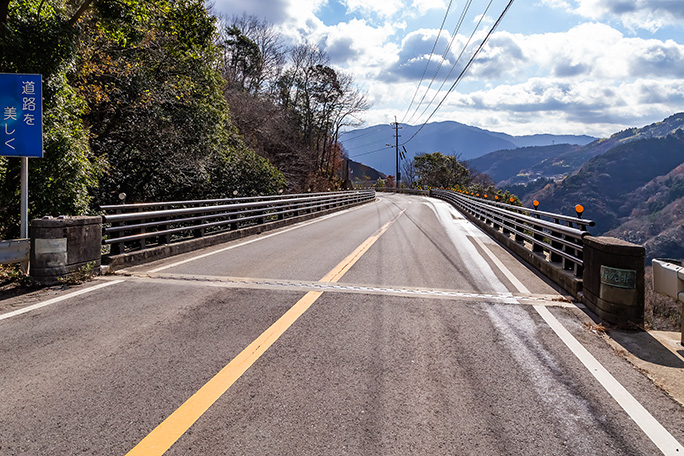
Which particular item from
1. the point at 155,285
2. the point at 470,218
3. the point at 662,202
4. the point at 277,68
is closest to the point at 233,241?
the point at 155,285

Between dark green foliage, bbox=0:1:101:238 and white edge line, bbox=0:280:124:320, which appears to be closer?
white edge line, bbox=0:280:124:320

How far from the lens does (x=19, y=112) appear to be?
21.0 ft

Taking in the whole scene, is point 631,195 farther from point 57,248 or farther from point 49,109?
point 57,248

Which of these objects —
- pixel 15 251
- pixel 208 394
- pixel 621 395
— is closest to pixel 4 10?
pixel 15 251

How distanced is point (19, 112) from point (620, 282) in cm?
816

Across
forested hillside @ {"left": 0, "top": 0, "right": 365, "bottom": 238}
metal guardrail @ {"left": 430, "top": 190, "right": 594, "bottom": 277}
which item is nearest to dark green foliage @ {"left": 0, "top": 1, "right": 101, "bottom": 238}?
forested hillside @ {"left": 0, "top": 0, "right": 365, "bottom": 238}

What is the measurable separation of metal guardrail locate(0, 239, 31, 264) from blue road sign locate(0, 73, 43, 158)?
4.19 feet

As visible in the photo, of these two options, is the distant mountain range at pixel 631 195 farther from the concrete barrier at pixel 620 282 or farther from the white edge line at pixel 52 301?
the white edge line at pixel 52 301

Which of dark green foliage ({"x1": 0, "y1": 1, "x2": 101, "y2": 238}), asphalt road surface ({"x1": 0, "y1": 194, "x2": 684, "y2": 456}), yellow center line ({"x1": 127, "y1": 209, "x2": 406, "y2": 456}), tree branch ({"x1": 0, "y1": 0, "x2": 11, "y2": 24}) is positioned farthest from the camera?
dark green foliage ({"x1": 0, "y1": 1, "x2": 101, "y2": 238})

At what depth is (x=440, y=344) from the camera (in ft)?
13.7

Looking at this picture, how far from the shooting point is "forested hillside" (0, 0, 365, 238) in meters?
9.75

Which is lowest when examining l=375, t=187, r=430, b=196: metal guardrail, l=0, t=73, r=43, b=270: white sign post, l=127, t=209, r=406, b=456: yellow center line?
→ l=127, t=209, r=406, b=456: yellow center line

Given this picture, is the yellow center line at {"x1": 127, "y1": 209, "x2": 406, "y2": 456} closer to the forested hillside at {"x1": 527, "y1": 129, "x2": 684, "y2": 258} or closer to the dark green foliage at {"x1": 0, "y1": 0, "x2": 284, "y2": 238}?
the dark green foliage at {"x1": 0, "y1": 0, "x2": 284, "y2": 238}

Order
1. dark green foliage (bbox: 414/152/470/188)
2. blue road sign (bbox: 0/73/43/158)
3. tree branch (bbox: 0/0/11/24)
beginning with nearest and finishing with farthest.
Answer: blue road sign (bbox: 0/73/43/158) < tree branch (bbox: 0/0/11/24) < dark green foliage (bbox: 414/152/470/188)
